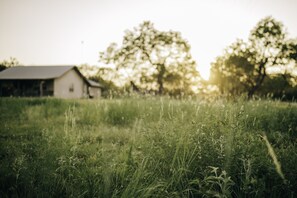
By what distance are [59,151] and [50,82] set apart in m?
32.1

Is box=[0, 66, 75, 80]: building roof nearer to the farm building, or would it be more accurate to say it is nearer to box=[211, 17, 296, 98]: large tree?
the farm building

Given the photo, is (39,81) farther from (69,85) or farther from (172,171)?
(172,171)

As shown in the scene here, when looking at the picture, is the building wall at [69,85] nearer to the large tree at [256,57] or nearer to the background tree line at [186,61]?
the background tree line at [186,61]

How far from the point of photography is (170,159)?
2.09m

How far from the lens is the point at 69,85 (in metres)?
34.2

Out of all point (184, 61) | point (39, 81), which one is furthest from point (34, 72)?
point (184, 61)

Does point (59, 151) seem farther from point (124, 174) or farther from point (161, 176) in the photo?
point (161, 176)

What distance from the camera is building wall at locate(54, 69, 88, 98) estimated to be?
105 feet

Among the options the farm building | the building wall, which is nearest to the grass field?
the farm building

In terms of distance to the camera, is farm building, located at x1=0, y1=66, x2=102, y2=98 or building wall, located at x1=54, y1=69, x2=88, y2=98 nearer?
farm building, located at x1=0, y1=66, x2=102, y2=98

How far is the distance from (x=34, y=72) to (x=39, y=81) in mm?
1907

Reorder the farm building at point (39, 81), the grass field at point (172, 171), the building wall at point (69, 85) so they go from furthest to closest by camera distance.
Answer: the building wall at point (69, 85), the farm building at point (39, 81), the grass field at point (172, 171)

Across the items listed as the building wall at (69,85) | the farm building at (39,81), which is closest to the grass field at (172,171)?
the farm building at (39,81)

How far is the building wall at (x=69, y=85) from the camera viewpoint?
3192 centimetres
